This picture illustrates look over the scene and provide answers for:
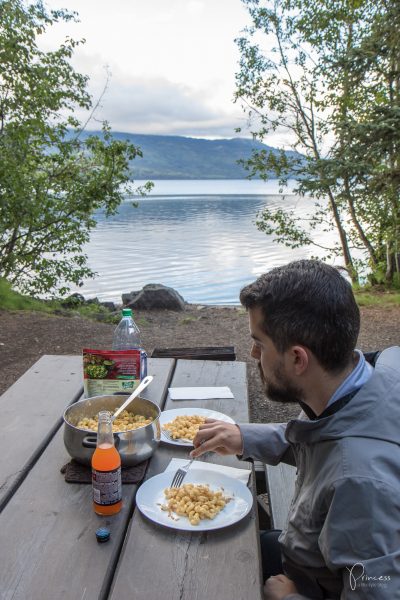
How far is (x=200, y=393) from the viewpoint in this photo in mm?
2635

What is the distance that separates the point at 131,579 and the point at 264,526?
1.21 metres

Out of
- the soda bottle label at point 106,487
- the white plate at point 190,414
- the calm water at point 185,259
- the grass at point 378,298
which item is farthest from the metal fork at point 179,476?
the calm water at point 185,259

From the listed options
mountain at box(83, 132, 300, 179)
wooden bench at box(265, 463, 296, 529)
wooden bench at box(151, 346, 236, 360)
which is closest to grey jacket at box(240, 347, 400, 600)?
wooden bench at box(265, 463, 296, 529)

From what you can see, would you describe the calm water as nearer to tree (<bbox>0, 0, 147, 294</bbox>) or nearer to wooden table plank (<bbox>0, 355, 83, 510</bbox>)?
tree (<bbox>0, 0, 147, 294</bbox>)

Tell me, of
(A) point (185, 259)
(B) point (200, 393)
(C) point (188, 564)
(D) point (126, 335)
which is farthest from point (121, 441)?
(A) point (185, 259)

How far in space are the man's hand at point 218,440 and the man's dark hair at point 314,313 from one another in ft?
1.81

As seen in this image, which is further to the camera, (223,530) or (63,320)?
(63,320)

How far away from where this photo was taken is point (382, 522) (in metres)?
1.17

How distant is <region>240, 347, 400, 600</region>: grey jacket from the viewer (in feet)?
3.84

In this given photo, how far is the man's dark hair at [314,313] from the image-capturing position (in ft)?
4.60

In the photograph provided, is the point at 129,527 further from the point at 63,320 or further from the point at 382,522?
the point at 63,320

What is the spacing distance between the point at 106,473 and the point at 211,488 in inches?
15.0

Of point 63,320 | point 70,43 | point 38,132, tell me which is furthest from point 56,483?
point 70,43

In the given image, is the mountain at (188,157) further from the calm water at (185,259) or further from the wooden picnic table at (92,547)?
the wooden picnic table at (92,547)
